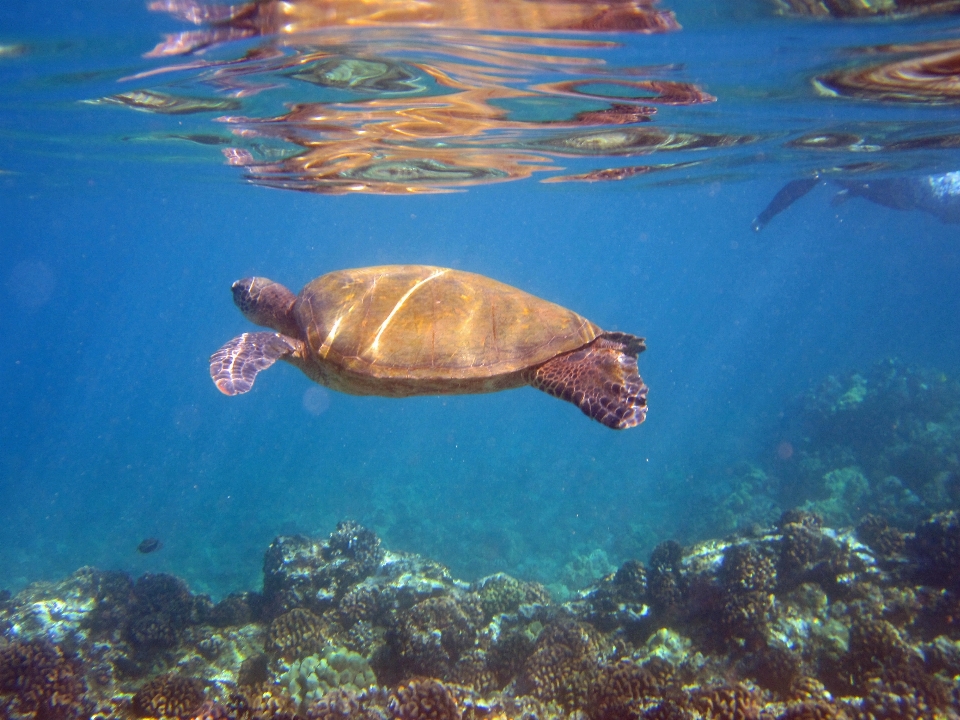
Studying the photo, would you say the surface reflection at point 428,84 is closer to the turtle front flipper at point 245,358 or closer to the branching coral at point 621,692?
the turtle front flipper at point 245,358

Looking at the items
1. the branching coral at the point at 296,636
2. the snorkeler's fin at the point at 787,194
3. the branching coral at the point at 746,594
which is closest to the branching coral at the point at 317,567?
the branching coral at the point at 296,636

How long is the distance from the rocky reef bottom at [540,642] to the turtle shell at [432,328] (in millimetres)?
3706

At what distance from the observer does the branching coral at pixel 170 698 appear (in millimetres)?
5848

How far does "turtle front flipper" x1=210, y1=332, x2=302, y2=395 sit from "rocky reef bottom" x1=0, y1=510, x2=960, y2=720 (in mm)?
3558

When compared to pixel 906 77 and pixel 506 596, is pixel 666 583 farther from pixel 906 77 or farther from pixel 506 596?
pixel 906 77

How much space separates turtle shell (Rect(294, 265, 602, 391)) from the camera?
5523 mm

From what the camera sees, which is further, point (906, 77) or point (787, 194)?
point (787, 194)

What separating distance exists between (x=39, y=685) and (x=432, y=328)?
6901 mm

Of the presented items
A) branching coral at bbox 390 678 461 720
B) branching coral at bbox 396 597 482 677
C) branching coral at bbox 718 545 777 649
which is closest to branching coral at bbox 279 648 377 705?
branching coral at bbox 396 597 482 677

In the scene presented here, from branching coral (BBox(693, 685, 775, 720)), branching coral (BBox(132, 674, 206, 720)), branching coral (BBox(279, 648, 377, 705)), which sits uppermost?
branching coral (BBox(693, 685, 775, 720))

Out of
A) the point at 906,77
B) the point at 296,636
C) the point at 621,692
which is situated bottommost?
the point at 296,636

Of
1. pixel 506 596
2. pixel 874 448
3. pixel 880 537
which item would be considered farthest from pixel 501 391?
pixel 874 448

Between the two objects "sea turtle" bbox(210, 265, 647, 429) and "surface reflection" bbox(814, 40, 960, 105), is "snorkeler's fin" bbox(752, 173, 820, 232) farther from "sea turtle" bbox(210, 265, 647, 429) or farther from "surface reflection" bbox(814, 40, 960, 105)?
"sea turtle" bbox(210, 265, 647, 429)

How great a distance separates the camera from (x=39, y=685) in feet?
20.5
